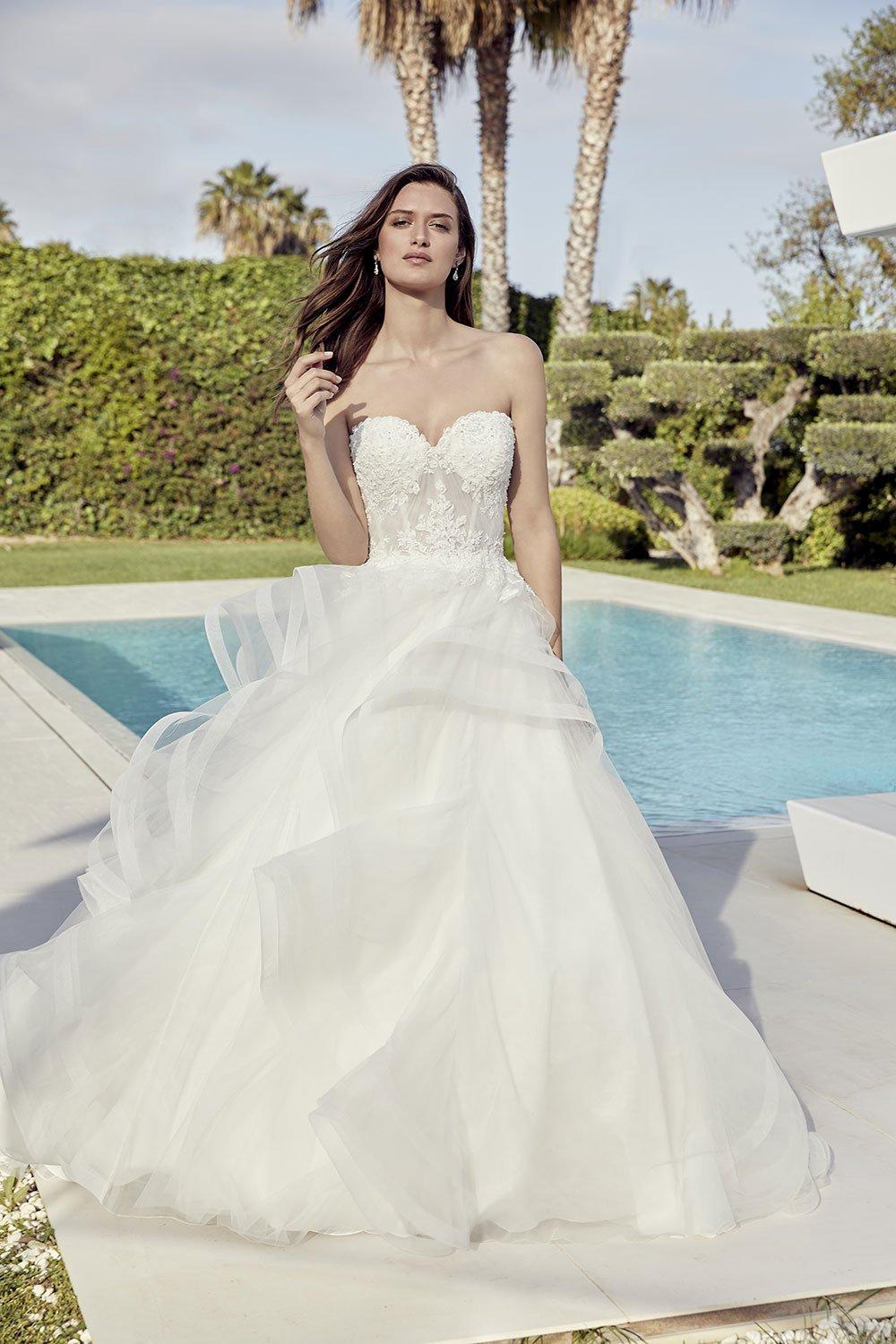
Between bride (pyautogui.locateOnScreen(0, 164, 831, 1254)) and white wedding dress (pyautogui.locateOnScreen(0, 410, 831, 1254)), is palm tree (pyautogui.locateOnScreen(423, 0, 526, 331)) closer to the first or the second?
bride (pyautogui.locateOnScreen(0, 164, 831, 1254))

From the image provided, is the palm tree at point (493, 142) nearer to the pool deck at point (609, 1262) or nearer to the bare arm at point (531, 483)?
the pool deck at point (609, 1262)

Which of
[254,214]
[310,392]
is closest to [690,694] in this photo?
[310,392]

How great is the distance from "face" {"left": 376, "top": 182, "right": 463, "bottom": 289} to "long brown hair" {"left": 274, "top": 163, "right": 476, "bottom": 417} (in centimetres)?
5

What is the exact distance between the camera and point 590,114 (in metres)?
18.9

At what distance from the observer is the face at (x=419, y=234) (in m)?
3.04

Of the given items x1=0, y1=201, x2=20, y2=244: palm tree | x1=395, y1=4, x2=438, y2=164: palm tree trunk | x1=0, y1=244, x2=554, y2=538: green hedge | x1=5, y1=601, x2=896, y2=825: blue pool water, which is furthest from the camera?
x1=0, y1=201, x2=20, y2=244: palm tree

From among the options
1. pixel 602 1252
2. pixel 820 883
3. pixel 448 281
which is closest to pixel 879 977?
pixel 820 883

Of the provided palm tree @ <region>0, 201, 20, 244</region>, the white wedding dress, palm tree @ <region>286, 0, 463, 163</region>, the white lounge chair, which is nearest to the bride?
the white wedding dress

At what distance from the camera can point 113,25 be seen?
33.4 metres

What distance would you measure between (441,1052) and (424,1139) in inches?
6.0

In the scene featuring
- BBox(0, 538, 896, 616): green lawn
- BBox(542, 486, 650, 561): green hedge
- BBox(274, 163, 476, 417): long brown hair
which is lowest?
Answer: BBox(0, 538, 896, 616): green lawn

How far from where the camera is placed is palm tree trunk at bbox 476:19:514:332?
1966cm

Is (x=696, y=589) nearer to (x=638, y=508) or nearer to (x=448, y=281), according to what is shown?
(x=638, y=508)

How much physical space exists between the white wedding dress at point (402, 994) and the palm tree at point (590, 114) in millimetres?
17429
